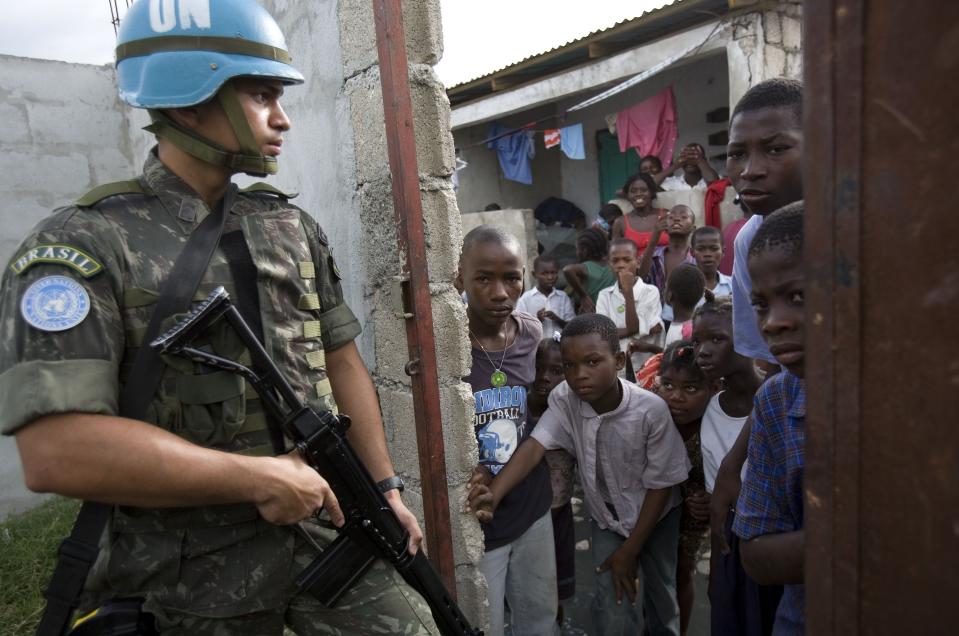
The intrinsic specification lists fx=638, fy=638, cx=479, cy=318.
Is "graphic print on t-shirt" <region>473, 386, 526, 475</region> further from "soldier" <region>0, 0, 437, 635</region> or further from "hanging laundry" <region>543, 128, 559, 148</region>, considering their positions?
"hanging laundry" <region>543, 128, 559, 148</region>

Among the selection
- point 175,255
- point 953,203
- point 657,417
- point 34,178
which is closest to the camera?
point 953,203

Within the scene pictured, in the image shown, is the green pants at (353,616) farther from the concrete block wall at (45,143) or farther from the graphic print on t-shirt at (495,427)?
the concrete block wall at (45,143)

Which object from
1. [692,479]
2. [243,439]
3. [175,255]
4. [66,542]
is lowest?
[692,479]

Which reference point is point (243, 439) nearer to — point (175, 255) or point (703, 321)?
point (175, 255)

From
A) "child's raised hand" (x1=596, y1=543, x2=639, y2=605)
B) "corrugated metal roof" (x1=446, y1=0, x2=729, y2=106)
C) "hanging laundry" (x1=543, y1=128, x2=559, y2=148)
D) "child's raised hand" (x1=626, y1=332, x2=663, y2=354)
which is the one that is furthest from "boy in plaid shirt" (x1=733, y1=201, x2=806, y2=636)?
"hanging laundry" (x1=543, y1=128, x2=559, y2=148)

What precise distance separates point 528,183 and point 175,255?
9.05m

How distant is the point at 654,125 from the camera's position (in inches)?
300

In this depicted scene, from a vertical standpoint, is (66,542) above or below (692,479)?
above

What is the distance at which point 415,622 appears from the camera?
1588mm

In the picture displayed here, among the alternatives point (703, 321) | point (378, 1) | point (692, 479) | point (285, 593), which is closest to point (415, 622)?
point (285, 593)

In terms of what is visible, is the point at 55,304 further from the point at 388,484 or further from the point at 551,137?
the point at 551,137

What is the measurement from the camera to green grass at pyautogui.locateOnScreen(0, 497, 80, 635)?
3.14m

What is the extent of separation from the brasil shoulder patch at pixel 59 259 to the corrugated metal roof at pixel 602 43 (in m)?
5.72

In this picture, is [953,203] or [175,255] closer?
[953,203]
